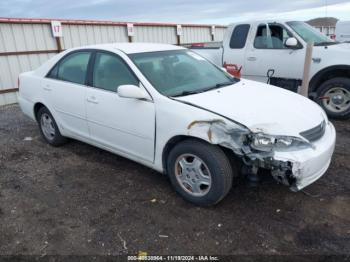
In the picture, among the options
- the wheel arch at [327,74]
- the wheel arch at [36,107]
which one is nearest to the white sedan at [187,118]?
the wheel arch at [36,107]

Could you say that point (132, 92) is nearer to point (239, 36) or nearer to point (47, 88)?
point (47, 88)

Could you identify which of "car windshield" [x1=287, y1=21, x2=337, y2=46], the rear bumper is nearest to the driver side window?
the rear bumper

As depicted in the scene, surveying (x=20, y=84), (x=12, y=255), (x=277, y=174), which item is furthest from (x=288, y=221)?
(x=20, y=84)

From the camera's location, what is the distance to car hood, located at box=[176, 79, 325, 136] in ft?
9.76

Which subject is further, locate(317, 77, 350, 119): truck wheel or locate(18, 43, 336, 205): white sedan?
locate(317, 77, 350, 119): truck wheel

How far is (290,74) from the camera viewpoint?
20.9ft

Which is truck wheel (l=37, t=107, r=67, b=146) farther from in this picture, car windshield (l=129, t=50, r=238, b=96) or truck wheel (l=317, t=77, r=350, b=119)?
truck wheel (l=317, t=77, r=350, b=119)

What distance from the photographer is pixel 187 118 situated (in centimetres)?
314

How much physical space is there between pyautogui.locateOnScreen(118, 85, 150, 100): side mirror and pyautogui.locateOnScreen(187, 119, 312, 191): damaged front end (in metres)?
0.87

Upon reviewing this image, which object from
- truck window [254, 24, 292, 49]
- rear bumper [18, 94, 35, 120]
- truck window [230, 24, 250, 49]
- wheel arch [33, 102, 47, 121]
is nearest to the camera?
wheel arch [33, 102, 47, 121]

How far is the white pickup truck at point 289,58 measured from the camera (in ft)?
19.6

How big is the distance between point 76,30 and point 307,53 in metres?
7.47

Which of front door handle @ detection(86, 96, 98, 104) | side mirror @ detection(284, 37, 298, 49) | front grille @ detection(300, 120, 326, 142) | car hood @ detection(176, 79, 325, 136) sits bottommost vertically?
front grille @ detection(300, 120, 326, 142)

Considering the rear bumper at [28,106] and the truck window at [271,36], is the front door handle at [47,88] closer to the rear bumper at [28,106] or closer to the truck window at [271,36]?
the rear bumper at [28,106]
